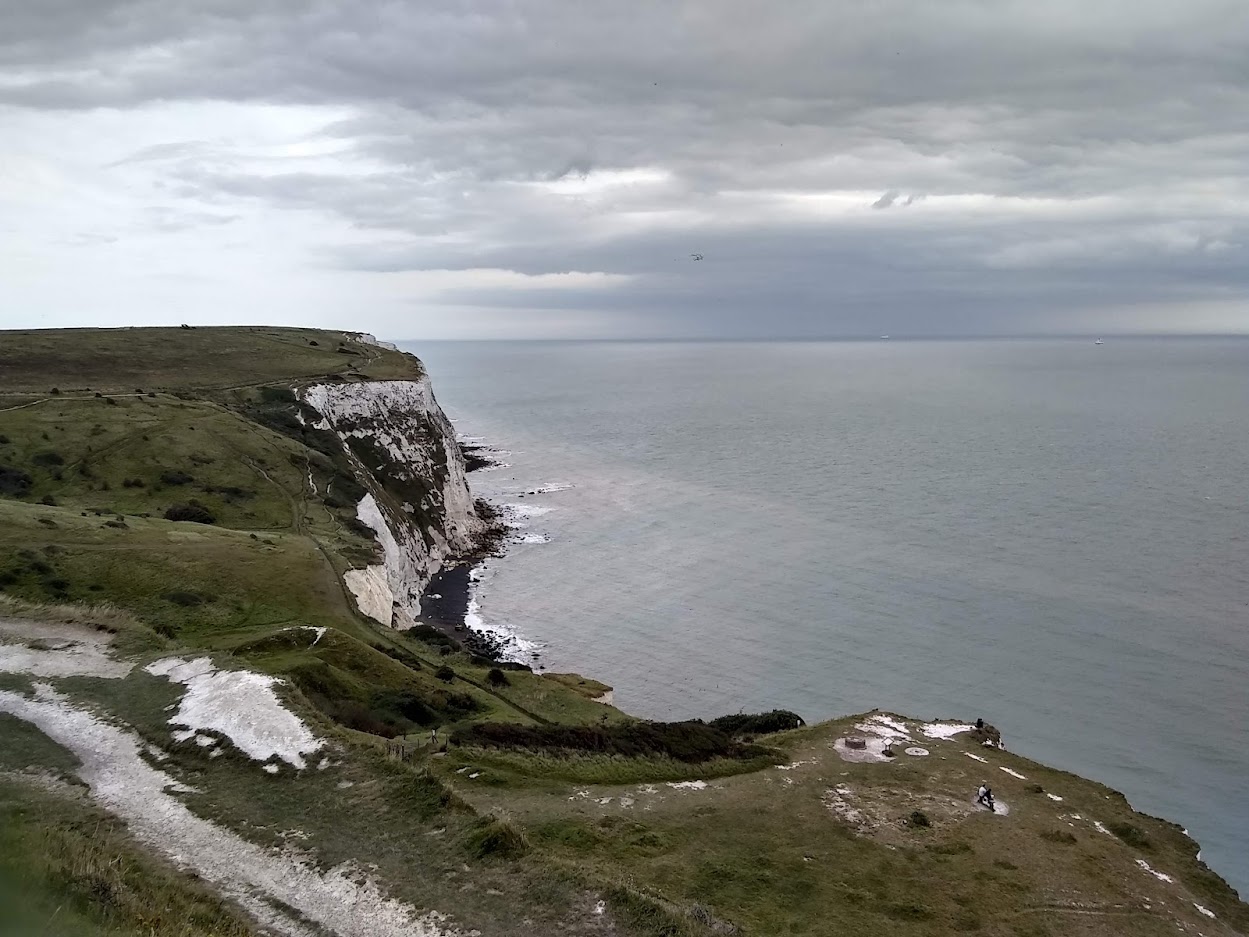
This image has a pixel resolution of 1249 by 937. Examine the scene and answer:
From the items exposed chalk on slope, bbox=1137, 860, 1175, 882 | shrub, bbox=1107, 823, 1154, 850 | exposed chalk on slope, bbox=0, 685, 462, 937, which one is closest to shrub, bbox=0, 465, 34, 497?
exposed chalk on slope, bbox=0, 685, 462, 937

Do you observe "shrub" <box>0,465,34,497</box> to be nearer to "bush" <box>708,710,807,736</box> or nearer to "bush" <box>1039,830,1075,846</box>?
"bush" <box>708,710,807,736</box>

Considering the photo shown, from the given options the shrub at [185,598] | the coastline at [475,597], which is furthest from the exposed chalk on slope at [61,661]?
the coastline at [475,597]

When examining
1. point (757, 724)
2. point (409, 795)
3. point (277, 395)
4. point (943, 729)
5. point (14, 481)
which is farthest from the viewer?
point (277, 395)

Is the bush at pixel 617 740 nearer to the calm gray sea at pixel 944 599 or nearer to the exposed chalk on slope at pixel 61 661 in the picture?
the exposed chalk on slope at pixel 61 661

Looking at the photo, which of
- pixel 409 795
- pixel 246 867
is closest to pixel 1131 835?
pixel 409 795

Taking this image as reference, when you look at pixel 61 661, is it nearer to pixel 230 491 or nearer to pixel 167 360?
pixel 230 491

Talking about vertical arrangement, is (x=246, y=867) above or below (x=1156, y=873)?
above
